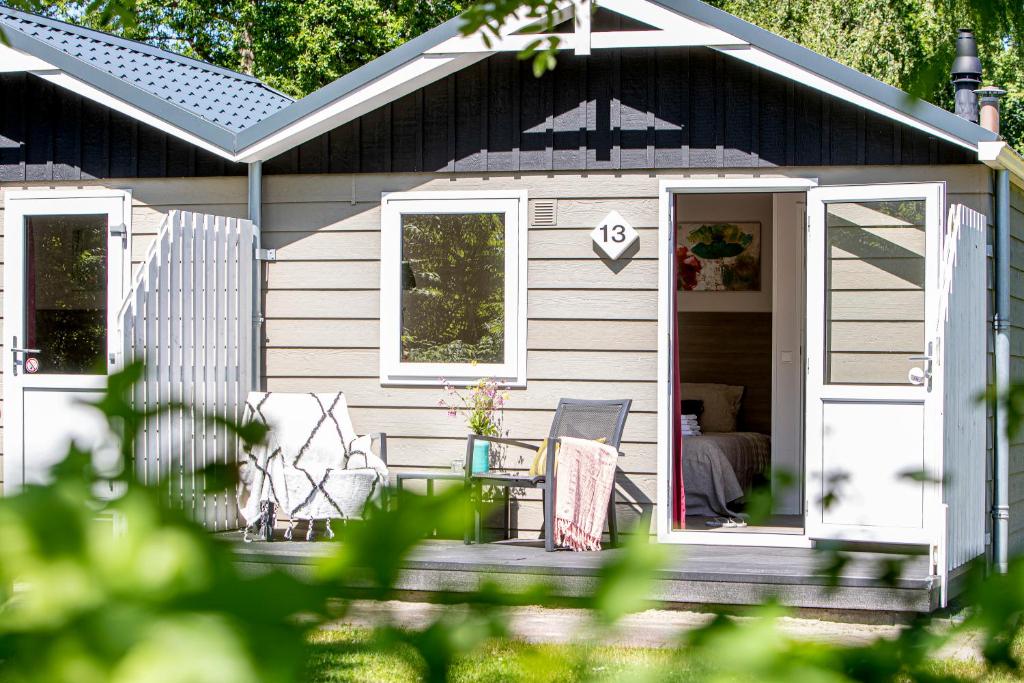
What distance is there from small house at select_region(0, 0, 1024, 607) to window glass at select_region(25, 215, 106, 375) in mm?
12

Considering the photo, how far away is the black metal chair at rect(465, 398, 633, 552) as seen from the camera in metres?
5.99

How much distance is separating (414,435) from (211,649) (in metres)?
6.20

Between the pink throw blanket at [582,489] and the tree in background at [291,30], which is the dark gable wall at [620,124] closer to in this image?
the pink throw blanket at [582,489]

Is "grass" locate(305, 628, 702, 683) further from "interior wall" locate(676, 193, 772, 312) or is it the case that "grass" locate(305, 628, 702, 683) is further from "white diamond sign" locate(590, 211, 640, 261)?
"interior wall" locate(676, 193, 772, 312)

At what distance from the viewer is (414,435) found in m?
6.64

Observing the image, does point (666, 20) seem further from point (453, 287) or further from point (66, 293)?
point (66, 293)

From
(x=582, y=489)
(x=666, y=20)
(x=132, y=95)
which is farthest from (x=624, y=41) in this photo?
(x=132, y=95)

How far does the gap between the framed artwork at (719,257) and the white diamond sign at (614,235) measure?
3.13 m

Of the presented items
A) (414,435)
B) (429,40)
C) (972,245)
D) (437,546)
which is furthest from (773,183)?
(437,546)

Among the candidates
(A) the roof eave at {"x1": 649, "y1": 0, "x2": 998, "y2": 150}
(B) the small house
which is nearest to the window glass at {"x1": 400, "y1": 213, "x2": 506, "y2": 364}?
(B) the small house

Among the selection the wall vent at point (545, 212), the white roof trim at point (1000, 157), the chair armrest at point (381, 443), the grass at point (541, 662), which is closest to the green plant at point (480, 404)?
the chair armrest at point (381, 443)

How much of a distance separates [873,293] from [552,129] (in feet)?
5.93

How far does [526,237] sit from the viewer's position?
21.4 feet

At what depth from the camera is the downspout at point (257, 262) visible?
6672mm
